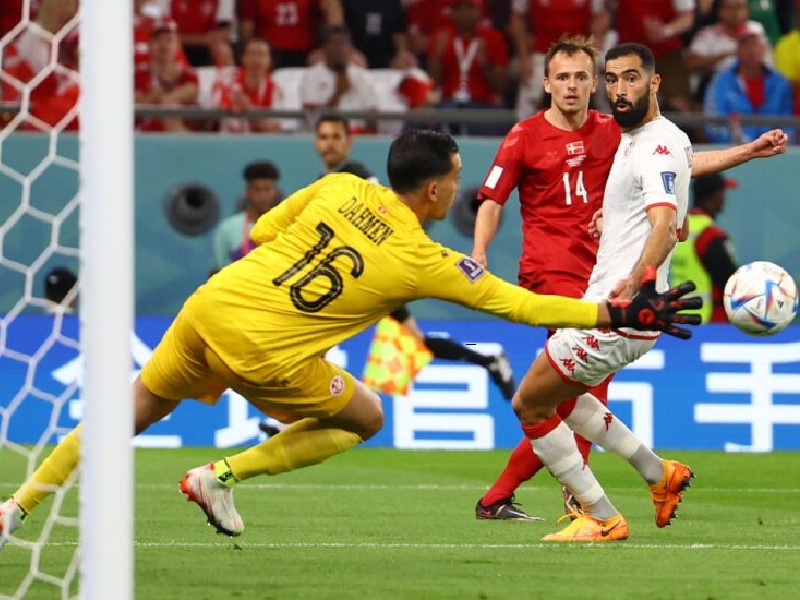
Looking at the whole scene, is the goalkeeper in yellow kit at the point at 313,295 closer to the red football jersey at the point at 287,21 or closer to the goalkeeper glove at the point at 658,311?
the goalkeeper glove at the point at 658,311

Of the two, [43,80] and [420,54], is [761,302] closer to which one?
[43,80]

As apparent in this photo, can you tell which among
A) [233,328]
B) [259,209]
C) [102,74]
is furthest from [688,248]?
[102,74]

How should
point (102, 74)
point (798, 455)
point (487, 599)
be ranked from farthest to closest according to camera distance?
point (798, 455) < point (487, 599) < point (102, 74)

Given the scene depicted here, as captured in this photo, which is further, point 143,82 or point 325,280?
point 143,82

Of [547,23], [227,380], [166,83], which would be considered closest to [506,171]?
[227,380]

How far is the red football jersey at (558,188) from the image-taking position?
779 cm

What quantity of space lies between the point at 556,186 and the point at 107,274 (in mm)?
3942

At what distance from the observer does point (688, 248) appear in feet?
40.3

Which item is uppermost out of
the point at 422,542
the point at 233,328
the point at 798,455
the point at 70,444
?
the point at 233,328

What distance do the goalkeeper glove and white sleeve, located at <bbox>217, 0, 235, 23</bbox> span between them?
10.1 m

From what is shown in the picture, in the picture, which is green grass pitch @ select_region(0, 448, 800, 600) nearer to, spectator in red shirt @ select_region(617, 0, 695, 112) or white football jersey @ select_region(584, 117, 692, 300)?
white football jersey @ select_region(584, 117, 692, 300)

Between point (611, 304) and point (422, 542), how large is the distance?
1715 millimetres

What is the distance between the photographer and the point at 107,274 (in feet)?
13.8

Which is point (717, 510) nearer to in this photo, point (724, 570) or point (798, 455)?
point (724, 570)
